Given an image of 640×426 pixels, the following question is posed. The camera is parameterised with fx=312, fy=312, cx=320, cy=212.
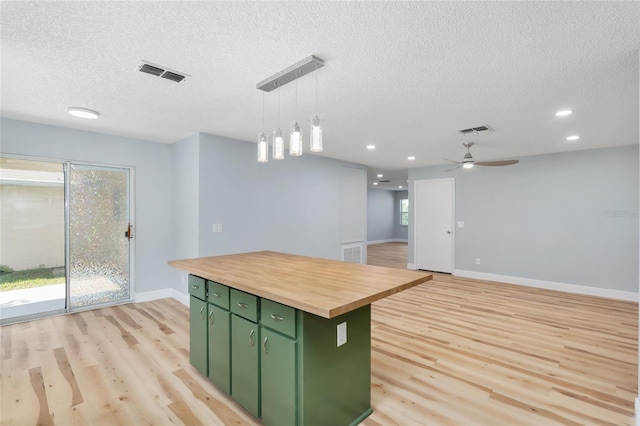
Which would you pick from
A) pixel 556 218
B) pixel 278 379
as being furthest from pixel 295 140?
pixel 556 218

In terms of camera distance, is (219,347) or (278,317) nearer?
(278,317)

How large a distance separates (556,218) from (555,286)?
3.92 ft

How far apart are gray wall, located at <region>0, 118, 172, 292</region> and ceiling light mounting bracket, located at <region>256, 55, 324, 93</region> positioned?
9.76ft

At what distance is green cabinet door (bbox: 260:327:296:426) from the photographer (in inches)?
68.0

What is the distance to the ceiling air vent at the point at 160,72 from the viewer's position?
2.30 meters

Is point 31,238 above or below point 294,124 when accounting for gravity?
below

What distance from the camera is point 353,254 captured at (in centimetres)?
679

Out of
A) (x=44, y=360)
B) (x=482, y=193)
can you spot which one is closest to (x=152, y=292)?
(x=44, y=360)

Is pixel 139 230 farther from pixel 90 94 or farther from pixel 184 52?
pixel 184 52

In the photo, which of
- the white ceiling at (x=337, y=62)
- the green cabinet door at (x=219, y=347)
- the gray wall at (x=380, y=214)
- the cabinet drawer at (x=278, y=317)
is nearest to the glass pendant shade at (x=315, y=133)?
the white ceiling at (x=337, y=62)

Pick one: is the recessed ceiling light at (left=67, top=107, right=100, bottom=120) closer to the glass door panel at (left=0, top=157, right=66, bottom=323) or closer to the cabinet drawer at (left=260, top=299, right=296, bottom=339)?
the glass door panel at (left=0, top=157, right=66, bottom=323)

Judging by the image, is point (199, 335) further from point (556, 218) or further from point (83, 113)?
point (556, 218)

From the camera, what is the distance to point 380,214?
45.1ft

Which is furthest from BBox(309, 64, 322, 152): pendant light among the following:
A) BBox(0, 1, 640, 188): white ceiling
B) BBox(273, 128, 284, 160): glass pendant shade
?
BBox(0, 1, 640, 188): white ceiling
